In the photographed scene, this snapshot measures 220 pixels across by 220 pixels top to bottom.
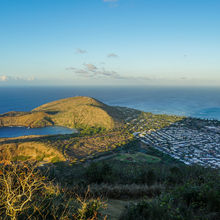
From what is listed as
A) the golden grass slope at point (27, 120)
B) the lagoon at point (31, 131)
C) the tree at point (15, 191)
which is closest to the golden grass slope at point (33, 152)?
the lagoon at point (31, 131)

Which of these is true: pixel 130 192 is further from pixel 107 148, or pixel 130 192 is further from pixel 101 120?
pixel 101 120

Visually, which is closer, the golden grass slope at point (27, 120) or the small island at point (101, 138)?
the small island at point (101, 138)

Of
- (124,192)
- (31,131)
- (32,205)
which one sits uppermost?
(32,205)

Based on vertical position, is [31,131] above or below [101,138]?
below

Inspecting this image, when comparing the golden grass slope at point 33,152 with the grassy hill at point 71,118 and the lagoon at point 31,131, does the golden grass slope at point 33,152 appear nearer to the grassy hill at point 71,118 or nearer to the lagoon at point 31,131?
the lagoon at point 31,131

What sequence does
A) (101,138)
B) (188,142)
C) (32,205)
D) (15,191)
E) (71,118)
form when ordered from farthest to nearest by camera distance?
(71,118) < (101,138) < (188,142) < (32,205) < (15,191)

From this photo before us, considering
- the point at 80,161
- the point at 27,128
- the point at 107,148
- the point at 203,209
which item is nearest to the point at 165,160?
the point at 107,148

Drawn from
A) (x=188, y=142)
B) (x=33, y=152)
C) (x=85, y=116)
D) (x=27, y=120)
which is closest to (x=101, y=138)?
(x=33, y=152)

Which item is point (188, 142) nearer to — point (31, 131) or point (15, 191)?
point (15, 191)
